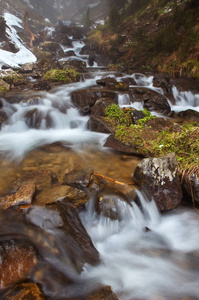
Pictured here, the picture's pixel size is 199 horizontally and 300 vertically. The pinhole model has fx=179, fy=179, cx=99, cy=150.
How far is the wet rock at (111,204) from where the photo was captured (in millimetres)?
3098

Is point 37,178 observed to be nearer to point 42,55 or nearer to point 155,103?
point 155,103

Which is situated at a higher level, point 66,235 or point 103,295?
point 66,235

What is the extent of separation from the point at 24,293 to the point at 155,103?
8516 millimetres

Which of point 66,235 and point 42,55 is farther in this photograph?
point 42,55

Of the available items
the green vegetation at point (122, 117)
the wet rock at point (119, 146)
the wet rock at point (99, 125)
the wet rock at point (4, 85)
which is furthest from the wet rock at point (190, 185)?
the wet rock at point (4, 85)

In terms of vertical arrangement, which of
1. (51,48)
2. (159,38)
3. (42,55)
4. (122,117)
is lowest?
(122,117)

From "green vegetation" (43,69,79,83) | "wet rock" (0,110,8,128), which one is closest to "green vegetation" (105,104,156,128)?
"wet rock" (0,110,8,128)

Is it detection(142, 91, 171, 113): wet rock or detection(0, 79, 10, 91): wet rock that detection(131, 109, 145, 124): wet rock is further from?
detection(0, 79, 10, 91): wet rock

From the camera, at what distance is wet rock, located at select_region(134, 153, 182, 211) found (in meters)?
3.41

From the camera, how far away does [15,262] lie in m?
1.99

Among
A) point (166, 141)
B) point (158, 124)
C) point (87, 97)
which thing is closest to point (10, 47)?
point (87, 97)

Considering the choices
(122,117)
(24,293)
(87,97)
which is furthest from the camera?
(87,97)

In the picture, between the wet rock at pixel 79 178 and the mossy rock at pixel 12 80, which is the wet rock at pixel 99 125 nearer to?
the wet rock at pixel 79 178

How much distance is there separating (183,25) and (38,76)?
1148 centimetres
